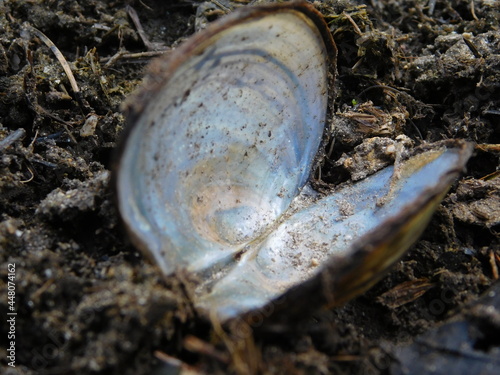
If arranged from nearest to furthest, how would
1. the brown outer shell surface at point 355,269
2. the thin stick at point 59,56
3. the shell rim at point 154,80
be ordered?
1. the brown outer shell surface at point 355,269
2. the shell rim at point 154,80
3. the thin stick at point 59,56

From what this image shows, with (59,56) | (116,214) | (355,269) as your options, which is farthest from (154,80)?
(59,56)

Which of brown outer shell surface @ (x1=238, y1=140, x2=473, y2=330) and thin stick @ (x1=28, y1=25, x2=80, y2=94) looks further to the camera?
thin stick @ (x1=28, y1=25, x2=80, y2=94)

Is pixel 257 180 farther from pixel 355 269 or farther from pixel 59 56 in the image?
pixel 59 56

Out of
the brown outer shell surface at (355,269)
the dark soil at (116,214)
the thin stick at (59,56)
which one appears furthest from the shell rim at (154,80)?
the thin stick at (59,56)

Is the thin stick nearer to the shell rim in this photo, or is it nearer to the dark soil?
the dark soil

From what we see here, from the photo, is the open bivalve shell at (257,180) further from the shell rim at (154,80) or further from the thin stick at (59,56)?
the thin stick at (59,56)

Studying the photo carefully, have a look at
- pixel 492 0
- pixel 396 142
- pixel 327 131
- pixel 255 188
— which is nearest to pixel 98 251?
pixel 255 188

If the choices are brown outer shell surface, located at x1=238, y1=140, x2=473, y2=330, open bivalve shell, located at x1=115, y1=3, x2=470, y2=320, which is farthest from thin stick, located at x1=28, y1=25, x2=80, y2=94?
brown outer shell surface, located at x1=238, y1=140, x2=473, y2=330
